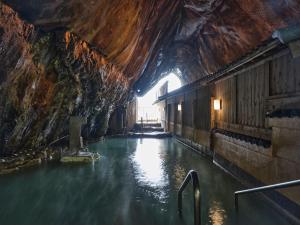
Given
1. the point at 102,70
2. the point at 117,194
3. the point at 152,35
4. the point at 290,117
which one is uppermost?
the point at 152,35

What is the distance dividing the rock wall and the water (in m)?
2.13

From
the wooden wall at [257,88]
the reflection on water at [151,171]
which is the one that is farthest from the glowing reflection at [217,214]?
the wooden wall at [257,88]

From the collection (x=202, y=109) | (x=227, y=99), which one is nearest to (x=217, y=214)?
(x=227, y=99)

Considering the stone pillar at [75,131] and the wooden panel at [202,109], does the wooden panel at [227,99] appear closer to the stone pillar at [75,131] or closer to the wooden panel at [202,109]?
the wooden panel at [202,109]

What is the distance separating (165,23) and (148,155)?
8845 millimetres

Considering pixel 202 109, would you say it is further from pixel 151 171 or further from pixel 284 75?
pixel 284 75

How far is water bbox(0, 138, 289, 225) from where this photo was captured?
6.43 metres

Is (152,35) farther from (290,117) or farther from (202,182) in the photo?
(290,117)

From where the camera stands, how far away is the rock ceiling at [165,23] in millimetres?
9227

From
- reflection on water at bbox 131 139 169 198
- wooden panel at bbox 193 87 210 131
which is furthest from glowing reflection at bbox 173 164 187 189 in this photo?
wooden panel at bbox 193 87 210 131

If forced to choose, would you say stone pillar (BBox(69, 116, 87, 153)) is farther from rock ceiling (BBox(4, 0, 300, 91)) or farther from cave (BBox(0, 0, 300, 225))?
rock ceiling (BBox(4, 0, 300, 91))

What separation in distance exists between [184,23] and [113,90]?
781 cm

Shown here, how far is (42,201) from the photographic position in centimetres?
777

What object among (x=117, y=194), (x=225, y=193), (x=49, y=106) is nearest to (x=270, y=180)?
(x=225, y=193)
